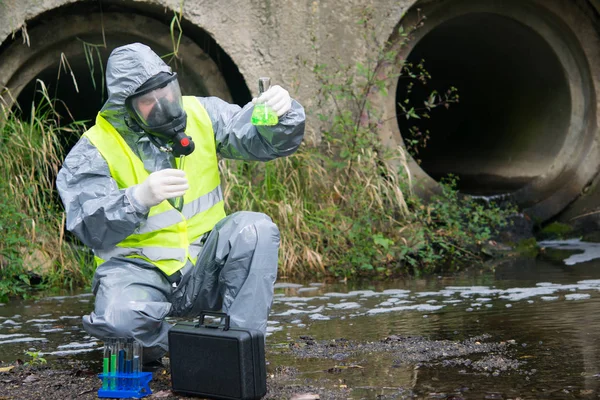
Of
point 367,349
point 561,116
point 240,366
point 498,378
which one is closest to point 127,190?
point 240,366

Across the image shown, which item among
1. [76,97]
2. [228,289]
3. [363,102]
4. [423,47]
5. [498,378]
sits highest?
[423,47]

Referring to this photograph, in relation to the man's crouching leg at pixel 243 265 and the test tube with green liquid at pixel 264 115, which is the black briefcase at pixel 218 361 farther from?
the test tube with green liquid at pixel 264 115

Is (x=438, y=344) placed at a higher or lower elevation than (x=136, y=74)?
lower

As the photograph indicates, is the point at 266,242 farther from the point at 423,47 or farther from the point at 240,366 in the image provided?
the point at 423,47

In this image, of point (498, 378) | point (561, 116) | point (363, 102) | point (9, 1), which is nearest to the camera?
point (498, 378)

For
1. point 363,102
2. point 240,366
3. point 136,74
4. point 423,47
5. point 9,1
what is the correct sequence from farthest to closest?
1. point 423,47
2. point 363,102
3. point 9,1
4. point 136,74
5. point 240,366

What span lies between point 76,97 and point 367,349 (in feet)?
20.3

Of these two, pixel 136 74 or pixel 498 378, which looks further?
pixel 136 74

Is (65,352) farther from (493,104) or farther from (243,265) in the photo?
(493,104)

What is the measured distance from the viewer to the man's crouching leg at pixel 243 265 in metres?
3.08

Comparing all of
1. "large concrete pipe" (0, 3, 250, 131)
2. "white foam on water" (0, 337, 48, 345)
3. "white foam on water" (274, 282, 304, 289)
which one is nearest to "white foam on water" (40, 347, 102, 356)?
"white foam on water" (0, 337, 48, 345)

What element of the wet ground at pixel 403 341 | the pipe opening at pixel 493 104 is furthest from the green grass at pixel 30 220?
the pipe opening at pixel 493 104

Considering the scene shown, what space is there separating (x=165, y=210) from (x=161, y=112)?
38 centimetres

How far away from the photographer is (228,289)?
3189 millimetres
